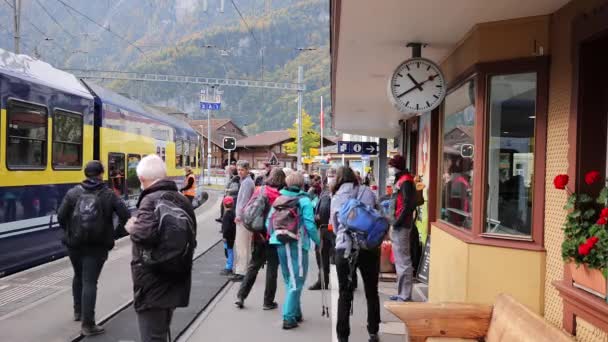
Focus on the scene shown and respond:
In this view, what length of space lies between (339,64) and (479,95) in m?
3.01

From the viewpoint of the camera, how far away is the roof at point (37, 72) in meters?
7.70

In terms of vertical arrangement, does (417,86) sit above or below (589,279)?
above

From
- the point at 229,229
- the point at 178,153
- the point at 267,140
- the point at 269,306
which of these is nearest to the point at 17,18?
the point at 178,153

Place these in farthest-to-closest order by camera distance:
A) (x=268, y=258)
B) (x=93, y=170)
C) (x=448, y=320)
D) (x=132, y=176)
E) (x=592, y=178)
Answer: (x=132, y=176)
(x=268, y=258)
(x=93, y=170)
(x=448, y=320)
(x=592, y=178)

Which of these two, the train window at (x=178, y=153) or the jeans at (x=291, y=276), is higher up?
the train window at (x=178, y=153)

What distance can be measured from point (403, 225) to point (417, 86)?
172 centimetres

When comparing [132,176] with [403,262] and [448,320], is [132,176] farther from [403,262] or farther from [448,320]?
[448,320]

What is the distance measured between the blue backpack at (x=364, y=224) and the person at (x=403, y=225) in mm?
Answer: 1692

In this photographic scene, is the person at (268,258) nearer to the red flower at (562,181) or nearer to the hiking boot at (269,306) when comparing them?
the hiking boot at (269,306)

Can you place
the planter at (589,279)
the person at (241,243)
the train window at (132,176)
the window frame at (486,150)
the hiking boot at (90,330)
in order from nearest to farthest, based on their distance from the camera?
1. the planter at (589,279)
2. the window frame at (486,150)
3. the hiking boot at (90,330)
4. the person at (241,243)
5. the train window at (132,176)

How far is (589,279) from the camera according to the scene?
3600 mm

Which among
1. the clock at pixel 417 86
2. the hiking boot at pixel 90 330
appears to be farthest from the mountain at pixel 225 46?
the clock at pixel 417 86

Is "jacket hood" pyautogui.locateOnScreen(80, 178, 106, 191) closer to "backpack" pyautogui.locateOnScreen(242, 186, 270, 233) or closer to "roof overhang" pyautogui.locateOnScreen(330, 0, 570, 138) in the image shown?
"backpack" pyautogui.locateOnScreen(242, 186, 270, 233)

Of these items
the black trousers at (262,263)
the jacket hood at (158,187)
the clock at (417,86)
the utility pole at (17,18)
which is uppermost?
the utility pole at (17,18)
